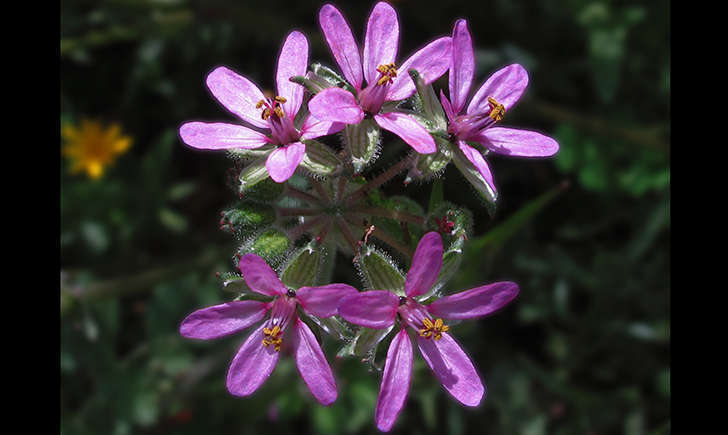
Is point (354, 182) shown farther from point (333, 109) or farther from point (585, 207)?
point (585, 207)

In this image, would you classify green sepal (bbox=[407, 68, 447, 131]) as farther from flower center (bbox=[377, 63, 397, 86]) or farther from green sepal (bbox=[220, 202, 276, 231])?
green sepal (bbox=[220, 202, 276, 231])

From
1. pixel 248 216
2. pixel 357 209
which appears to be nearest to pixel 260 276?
pixel 248 216

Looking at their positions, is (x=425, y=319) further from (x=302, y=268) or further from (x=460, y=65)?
(x=460, y=65)

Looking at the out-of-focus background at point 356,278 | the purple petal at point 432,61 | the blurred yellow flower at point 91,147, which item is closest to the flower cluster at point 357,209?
the purple petal at point 432,61

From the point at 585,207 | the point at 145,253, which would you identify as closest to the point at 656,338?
the point at 585,207

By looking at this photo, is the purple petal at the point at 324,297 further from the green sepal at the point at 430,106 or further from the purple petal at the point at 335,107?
the green sepal at the point at 430,106
